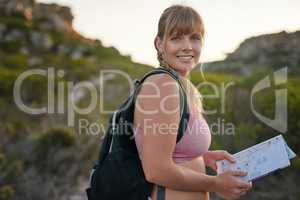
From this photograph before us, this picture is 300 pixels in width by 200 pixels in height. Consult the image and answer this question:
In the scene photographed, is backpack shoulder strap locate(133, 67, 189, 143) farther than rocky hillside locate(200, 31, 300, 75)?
No

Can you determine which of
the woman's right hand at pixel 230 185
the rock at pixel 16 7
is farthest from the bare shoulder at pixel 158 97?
the rock at pixel 16 7

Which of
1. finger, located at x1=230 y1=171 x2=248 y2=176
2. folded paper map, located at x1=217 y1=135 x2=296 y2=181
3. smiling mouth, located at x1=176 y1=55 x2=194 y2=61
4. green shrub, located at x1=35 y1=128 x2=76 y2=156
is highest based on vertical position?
smiling mouth, located at x1=176 y1=55 x2=194 y2=61

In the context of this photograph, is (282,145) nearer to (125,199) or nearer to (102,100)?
(125,199)

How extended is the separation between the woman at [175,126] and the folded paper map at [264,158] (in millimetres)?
46

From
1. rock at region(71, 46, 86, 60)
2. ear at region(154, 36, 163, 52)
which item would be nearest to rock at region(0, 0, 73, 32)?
rock at region(71, 46, 86, 60)

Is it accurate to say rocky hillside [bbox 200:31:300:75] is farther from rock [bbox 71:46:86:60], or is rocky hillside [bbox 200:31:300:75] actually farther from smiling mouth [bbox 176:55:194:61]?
rock [bbox 71:46:86:60]

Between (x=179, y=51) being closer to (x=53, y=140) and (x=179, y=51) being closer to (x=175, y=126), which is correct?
(x=175, y=126)

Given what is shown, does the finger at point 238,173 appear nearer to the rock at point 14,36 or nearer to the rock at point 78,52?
the rock at point 78,52

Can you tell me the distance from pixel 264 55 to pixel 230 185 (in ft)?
29.4

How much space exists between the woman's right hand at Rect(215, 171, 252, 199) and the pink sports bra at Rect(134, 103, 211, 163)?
0.12 metres

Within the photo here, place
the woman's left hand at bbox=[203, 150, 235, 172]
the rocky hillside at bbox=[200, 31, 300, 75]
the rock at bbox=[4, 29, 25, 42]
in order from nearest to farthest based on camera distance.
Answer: the woman's left hand at bbox=[203, 150, 235, 172] < the rocky hillside at bbox=[200, 31, 300, 75] < the rock at bbox=[4, 29, 25, 42]

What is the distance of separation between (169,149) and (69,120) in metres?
8.71

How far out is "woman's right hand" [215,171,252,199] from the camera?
210 cm

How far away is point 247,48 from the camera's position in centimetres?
1219
